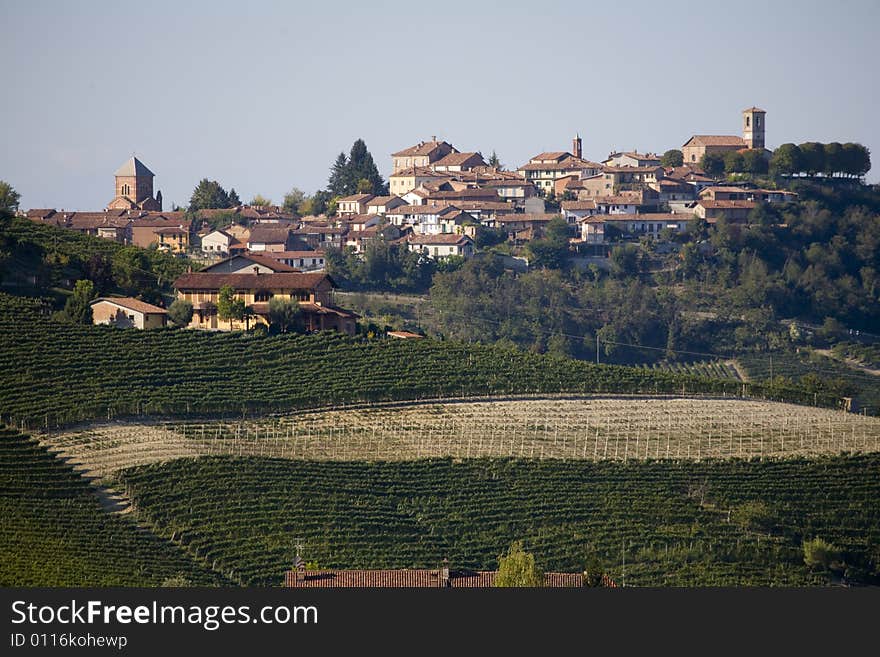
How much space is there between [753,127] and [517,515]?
49.8 m

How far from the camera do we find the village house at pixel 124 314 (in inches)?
1470

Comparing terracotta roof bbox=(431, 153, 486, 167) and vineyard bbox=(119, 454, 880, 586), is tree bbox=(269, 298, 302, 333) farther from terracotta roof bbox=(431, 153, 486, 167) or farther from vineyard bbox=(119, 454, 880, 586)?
terracotta roof bbox=(431, 153, 486, 167)

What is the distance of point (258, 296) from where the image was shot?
39594 millimetres

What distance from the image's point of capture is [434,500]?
29.5 metres

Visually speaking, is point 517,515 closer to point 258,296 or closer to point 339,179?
point 258,296

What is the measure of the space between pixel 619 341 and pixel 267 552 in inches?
1288

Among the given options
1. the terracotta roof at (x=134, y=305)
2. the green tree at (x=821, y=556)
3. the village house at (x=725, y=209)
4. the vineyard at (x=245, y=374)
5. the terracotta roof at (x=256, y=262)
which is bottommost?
the green tree at (x=821, y=556)

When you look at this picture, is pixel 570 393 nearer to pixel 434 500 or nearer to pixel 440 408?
pixel 440 408

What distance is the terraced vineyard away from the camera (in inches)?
918

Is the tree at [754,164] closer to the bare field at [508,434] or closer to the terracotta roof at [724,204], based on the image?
the terracotta roof at [724,204]

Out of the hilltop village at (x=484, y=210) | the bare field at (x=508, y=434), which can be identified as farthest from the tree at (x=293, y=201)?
the bare field at (x=508, y=434)

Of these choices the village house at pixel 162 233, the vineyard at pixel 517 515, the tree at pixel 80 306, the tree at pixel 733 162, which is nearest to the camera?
the vineyard at pixel 517 515

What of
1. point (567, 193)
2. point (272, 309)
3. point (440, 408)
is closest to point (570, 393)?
point (440, 408)

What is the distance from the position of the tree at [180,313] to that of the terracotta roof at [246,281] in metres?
1.09
